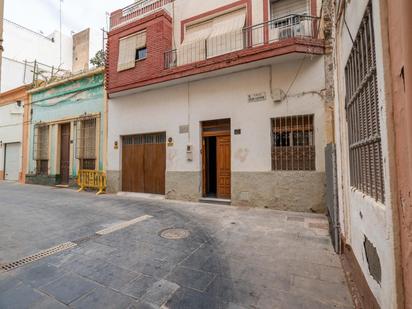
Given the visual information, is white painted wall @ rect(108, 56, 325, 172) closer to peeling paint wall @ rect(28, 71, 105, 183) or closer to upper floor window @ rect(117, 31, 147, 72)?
upper floor window @ rect(117, 31, 147, 72)

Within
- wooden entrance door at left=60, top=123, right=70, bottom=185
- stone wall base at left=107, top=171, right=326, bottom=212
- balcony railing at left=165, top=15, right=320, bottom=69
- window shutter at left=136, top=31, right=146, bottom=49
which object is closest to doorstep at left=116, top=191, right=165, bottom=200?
stone wall base at left=107, top=171, right=326, bottom=212

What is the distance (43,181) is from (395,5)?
16.5 m

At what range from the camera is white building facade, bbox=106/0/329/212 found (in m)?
6.73

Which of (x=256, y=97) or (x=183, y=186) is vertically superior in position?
(x=256, y=97)

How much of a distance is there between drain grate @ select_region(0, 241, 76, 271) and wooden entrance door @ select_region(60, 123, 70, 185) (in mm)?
10085

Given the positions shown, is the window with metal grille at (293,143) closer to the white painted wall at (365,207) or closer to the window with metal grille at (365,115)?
the white painted wall at (365,207)

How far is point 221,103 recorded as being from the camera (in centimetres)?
798

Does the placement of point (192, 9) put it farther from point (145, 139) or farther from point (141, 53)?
point (145, 139)

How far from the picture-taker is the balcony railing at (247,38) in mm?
7270

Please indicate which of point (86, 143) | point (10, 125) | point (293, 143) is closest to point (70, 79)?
point (86, 143)

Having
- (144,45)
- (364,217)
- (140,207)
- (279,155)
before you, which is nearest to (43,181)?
(140,207)

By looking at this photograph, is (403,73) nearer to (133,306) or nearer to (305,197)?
(133,306)

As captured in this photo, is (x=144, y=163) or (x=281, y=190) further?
(x=144, y=163)

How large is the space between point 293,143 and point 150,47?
715 centimetres
